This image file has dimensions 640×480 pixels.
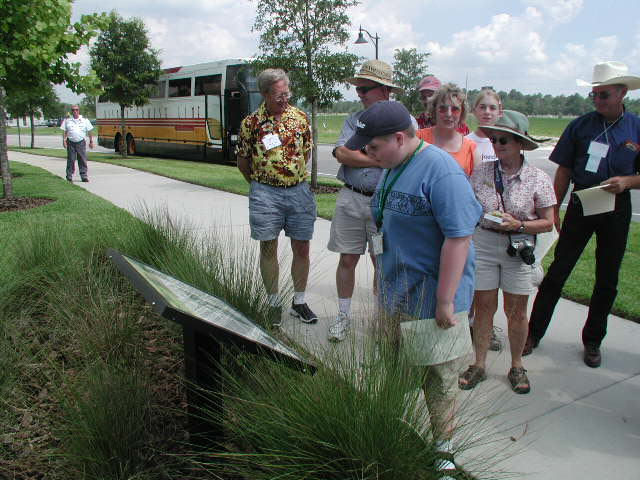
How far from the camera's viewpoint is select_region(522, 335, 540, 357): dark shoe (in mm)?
3963

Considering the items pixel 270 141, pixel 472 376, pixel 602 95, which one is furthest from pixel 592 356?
pixel 270 141

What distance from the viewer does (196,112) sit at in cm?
2164

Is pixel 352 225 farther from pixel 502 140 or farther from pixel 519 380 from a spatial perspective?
pixel 519 380

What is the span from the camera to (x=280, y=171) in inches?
169

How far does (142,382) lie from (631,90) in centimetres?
354

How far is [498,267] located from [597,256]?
0.91 meters

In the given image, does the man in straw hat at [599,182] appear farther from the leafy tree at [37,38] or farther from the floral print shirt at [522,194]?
the leafy tree at [37,38]

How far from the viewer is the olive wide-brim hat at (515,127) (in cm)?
322

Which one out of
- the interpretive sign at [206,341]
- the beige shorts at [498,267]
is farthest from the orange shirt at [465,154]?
the interpretive sign at [206,341]

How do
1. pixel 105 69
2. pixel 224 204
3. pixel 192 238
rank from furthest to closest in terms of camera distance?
pixel 105 69, pixel 224 204, pixel 192 238

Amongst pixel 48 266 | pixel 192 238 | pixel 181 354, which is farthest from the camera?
pixel 192 238

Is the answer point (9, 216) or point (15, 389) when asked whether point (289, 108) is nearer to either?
point (15, 389)

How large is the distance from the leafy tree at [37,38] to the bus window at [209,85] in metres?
10.8

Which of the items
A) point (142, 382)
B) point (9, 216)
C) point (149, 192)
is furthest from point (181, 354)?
point (149, 192)
